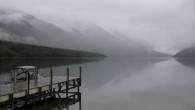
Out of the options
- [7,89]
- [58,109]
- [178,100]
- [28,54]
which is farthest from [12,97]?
[28,54]

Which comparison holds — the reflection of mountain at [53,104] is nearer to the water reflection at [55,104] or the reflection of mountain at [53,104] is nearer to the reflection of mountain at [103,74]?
the water reflection at [55,104]

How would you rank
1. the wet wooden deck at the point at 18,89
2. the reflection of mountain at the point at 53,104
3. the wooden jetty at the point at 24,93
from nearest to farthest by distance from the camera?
1. the wet wooden deck at the point at 18,89
2. the wooden jetty at the point at 24,93
3. the reflection of mountain at the point at 53,104

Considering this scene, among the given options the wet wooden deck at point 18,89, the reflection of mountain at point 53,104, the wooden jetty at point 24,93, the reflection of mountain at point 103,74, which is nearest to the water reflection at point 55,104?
the reflection of mountain at point 53,104

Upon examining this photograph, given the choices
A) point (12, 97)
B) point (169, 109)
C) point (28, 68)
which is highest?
point (28, 68)

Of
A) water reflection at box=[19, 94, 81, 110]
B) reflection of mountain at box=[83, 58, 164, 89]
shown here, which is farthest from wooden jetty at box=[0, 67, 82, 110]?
reflection of mountain at box=[83, 58, 164, 89]

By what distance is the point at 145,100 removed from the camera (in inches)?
Result: 1388

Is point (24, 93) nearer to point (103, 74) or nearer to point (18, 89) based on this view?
point (18, 89)

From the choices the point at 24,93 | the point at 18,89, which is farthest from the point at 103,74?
the point at 18,89

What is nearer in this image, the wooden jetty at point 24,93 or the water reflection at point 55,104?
the wooden jetty at point 24,93

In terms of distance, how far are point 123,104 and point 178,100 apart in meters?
7.90

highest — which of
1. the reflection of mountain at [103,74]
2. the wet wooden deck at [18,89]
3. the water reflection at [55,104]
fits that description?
the wet wooden deck at [18,89]

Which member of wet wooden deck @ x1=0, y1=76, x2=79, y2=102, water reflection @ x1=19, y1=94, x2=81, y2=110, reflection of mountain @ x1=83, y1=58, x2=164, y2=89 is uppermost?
wet wooden deck @ x1=0, y1=76, x2=79, y2=102

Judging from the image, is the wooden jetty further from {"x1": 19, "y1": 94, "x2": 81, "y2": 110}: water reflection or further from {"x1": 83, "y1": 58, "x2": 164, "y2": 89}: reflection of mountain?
{"x1": 83, "y1": 58, "x2": 164, "y2": 89}: reflection of mountain

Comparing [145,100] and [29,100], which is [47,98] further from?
[145,100]
